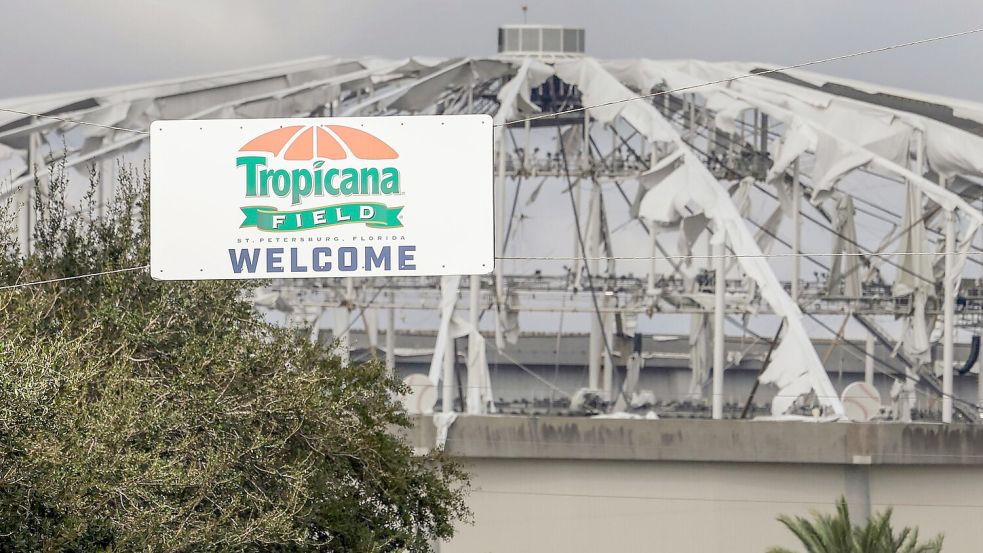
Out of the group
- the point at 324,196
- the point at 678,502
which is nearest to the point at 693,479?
the point at 678,502

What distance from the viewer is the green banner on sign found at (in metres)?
14.5

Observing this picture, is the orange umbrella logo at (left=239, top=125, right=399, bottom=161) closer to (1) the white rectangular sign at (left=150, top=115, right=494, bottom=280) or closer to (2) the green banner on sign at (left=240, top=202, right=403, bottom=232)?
(1) the white rectangular sign at (left=150, top=115, right=494, bottom=280)

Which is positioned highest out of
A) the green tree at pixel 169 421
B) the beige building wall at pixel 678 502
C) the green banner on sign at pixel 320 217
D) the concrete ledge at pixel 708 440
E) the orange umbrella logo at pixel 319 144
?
the orange umbrella logo at pixel 319 144

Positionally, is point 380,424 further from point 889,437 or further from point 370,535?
point 889,437

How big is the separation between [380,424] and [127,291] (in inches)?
203

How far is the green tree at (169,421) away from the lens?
677 inches

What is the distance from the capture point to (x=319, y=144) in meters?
14.7

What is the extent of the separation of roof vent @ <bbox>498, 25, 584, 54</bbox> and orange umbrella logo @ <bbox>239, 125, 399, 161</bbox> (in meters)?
32.2

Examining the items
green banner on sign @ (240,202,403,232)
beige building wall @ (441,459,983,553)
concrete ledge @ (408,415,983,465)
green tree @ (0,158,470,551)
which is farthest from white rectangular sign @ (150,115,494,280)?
beige building wall @ (441,459,983,553)

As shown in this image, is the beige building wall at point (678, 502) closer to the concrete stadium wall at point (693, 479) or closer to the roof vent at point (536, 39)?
the concrete stadium wall at point (693, 479)

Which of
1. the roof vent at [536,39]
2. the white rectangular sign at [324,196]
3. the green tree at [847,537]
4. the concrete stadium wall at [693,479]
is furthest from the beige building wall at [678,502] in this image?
the white rectangular sign at [324,196]

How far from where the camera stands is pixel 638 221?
45.3m

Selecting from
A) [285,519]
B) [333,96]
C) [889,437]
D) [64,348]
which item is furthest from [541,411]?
[64,348]

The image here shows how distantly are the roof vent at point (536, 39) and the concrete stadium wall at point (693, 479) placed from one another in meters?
13.2
